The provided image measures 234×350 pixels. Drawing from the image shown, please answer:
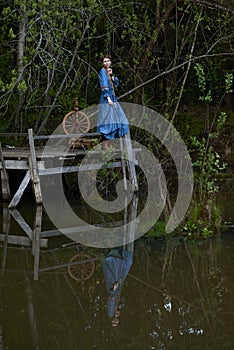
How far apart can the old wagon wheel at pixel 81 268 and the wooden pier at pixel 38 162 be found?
386cm

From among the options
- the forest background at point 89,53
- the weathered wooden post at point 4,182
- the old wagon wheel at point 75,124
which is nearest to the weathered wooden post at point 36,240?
the weathered wooden post at point 4,182

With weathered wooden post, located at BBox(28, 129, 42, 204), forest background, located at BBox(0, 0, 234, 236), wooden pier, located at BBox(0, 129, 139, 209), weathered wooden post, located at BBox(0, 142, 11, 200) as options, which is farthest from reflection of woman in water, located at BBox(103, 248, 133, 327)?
weathered wooden post, located at BBox(0, 142, 11, 200)

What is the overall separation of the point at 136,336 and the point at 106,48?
35.6 feet

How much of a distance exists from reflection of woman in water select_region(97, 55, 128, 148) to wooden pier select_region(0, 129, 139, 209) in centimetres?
21

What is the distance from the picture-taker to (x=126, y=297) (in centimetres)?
696

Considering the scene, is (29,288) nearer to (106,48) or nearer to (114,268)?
(114,268)

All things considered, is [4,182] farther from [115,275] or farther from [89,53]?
[115,275]

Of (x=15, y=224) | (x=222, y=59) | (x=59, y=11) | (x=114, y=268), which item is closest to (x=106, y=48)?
(x=59, y=11)

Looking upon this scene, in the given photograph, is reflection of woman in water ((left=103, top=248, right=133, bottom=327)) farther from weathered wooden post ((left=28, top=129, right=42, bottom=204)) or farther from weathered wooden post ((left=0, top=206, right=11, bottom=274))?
weathered wooden post ((left=28, top=129, right=42, bottom=204))

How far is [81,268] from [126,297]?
4.25 feet

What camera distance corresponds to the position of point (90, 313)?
21.1ft

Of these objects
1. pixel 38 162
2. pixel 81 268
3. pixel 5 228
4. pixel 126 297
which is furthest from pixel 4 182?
pixel 126 297

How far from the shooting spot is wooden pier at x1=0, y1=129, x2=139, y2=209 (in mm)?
12391

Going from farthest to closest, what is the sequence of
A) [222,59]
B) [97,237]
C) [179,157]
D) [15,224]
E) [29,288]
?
[222,59]
[179,157]
[15,224]
[97,237]
[29,288]
